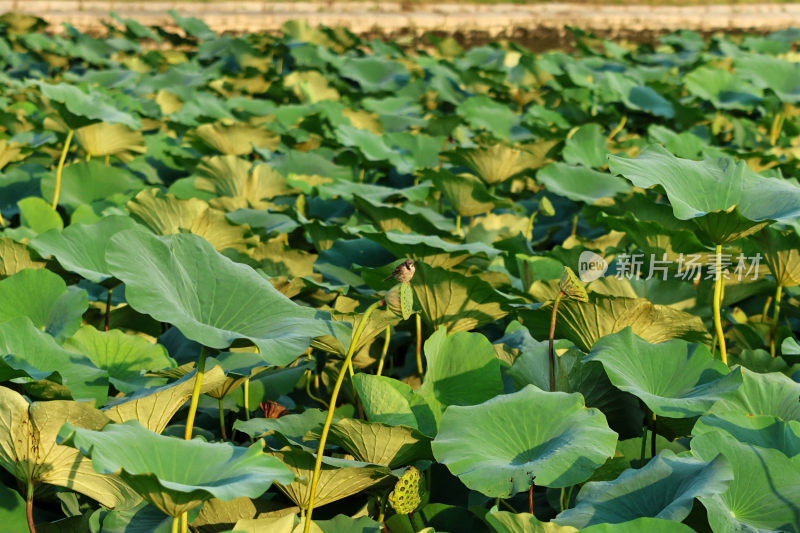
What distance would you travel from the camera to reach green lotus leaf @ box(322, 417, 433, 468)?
1.27 m

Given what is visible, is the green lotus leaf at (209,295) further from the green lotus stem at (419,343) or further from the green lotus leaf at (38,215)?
the green lotus leaf at (38,215)

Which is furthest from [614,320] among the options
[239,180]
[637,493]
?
[239,180]

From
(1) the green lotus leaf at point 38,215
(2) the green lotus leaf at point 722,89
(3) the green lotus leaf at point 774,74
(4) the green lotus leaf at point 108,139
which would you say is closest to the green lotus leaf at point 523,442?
(1) the green lotus leaf at point 38,215

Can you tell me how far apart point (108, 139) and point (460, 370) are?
181 cm

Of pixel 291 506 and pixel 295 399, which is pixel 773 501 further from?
pixel 295 399

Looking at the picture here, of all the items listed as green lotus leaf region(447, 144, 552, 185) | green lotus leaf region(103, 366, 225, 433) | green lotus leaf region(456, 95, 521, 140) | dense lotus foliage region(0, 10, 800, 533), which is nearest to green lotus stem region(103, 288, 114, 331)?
dense lotus foliage region(0, 10, 800, 533)

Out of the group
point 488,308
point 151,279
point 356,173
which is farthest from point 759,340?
point 356,173

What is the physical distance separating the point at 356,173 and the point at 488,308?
143cm

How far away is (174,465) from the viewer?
1046 mm

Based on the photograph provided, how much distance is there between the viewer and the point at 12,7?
299 inches

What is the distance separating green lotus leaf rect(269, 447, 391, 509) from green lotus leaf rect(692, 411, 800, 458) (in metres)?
0.47

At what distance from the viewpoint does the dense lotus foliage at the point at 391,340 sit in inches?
46.0

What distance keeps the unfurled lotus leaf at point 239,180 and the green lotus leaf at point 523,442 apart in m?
1.45

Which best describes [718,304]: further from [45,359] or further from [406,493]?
[45,359]
